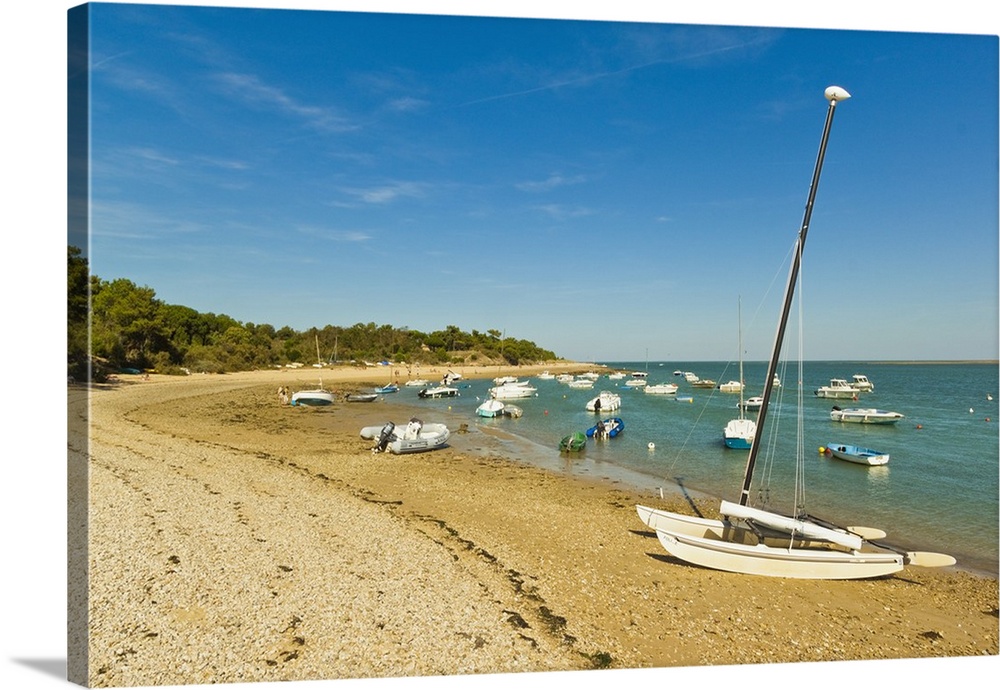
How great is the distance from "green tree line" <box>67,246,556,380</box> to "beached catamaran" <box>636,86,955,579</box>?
21.0 ft

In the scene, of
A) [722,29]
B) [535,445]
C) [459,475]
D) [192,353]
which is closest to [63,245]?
[722,29]

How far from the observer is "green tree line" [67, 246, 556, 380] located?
496 centimetres

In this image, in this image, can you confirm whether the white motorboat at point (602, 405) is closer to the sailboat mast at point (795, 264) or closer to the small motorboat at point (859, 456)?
the small motorboat at point (859, 456)


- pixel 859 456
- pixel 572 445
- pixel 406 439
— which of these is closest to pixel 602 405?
pixel 572 445

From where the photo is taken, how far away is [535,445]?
18.1 m

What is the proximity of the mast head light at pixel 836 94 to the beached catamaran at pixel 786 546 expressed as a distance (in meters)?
0.23

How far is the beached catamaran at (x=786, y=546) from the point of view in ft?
19.8

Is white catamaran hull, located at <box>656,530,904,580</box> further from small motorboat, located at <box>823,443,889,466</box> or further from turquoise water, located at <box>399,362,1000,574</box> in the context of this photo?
small motorboat, located at <box>823,443,889,466</box>

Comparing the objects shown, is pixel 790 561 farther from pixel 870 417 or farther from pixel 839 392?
pixel 839 392

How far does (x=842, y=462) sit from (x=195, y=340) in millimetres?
34436

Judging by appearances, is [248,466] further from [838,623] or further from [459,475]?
[838,623]

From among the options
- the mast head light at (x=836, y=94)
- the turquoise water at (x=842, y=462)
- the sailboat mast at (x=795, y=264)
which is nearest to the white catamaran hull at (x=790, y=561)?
the sailboat mast at (x=795, y=264)

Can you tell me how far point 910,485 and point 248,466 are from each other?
14600mm

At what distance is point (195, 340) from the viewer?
3441cm
